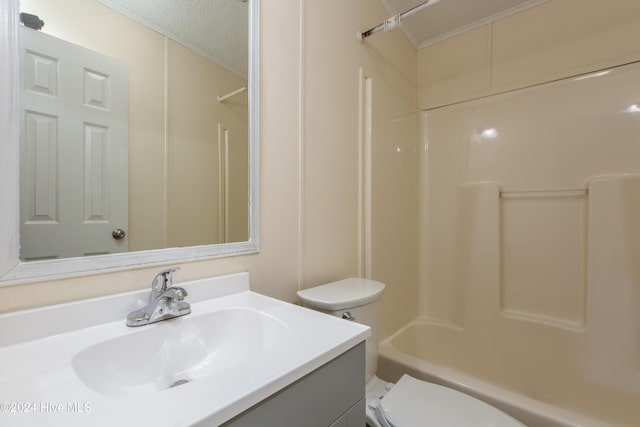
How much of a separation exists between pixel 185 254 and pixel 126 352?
274 mm

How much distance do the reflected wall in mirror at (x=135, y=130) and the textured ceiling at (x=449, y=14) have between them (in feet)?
3.66

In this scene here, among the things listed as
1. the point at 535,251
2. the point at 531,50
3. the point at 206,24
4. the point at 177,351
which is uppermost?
the point at 531,50

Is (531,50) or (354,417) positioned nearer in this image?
(354,417)

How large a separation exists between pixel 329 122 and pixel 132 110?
30.5 inches

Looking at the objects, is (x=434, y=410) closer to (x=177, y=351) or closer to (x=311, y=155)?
(x=177, y=351)

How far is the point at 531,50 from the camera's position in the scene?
1655mm

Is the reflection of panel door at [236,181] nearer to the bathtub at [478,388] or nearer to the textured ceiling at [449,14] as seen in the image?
the bathtub at [478,388]

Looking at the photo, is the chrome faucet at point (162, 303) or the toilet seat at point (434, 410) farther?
the toilet seat at point (434, 410)

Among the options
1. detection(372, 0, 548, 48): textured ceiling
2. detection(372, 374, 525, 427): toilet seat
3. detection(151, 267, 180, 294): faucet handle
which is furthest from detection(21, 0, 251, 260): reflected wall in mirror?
detection(372, 0, 548, 48): textured ceiling

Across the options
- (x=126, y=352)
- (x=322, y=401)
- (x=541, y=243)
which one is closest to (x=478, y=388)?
(x=322, y=401)

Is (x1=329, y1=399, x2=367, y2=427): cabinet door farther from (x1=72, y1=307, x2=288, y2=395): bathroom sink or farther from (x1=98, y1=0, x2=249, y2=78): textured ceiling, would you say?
(x1=98, y1=0, x2=249, y2=78): textured ceiling

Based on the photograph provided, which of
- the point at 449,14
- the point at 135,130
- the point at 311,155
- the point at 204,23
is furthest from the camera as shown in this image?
the point at 449,14

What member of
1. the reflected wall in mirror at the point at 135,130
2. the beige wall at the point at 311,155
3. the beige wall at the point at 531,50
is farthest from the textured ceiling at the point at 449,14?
the reflected wall in mirror at the point at 135,130

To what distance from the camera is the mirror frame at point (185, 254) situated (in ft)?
1.88
